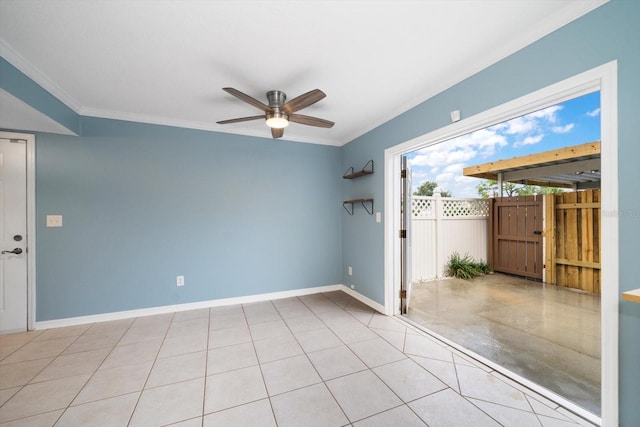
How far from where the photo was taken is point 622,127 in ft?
4.14

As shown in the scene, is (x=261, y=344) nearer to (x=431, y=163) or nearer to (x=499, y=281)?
(x=499, y=281)

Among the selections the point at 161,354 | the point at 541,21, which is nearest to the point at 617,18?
the point at 541,21

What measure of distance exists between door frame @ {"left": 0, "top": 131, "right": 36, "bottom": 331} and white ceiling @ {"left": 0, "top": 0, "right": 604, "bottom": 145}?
2.45ft

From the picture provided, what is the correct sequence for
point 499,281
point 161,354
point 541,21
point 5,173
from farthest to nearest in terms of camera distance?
point 499,281
point 5,173
point 161,354
point 541,21

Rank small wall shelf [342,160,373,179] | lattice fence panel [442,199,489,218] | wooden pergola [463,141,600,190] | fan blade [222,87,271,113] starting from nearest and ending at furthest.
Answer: fan blade [222,87,271,113] < small wall shelf [342,160,373,179] < wooden pergola [463,141,600,190] < lattice fence panel [442,199,489,218]

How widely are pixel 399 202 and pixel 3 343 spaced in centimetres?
444

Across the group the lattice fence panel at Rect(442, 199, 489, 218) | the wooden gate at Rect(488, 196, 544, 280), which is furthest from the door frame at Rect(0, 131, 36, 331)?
the wooden gate at Rect(488, 196, 544, 280)

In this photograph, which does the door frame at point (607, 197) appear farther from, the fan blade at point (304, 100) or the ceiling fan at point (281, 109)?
the ceiling fan at point (281, 109)

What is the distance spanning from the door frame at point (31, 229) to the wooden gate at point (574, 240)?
751 cm

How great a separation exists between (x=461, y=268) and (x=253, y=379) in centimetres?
455

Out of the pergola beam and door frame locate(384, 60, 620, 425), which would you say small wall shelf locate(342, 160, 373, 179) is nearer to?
door frame locate(384, 60, 620, 425)

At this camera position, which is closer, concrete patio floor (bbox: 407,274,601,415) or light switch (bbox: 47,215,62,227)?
concrete patio floor (bbox: 407,274,601,415)

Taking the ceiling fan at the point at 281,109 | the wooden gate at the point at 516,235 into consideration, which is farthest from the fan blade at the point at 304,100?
the wooden gate at the point at 516,235

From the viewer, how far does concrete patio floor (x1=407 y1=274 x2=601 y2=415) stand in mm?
1871
